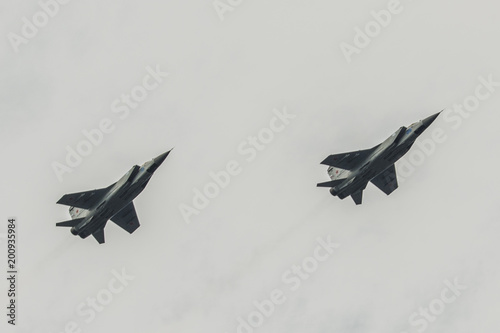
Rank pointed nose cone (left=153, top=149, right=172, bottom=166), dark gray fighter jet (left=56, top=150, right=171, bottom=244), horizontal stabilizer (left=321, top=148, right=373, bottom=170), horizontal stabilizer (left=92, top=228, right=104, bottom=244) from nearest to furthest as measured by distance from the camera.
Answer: pointed nose cone (left=153, top=149, right=172, bottom=166) < dark gray fighter jet (left=56, top=150, right=171, bottom=244) < horizontal stabilizer (left=321, top=148, right=373, bottom=170) < horizontal stabilizer (left=92, top=228, right=104, bottom=244)

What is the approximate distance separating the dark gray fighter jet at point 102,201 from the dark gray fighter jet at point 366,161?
1997cm

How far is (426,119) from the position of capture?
347 ft

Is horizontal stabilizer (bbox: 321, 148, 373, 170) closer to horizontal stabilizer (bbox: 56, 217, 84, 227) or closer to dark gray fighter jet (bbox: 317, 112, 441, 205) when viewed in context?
dark gray fighter jet (bbox: 317, 112, 441, 205)

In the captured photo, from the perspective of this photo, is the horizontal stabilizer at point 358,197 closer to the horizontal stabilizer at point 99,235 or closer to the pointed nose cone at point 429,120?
the pointed nose cone at point 429,120

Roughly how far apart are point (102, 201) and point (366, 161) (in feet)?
98.8

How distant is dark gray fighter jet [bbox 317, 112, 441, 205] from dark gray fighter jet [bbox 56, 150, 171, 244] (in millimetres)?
19971

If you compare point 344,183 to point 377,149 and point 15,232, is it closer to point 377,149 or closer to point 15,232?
point 377,149

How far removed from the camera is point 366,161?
108 meters

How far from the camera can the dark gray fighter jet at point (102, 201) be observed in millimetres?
104188

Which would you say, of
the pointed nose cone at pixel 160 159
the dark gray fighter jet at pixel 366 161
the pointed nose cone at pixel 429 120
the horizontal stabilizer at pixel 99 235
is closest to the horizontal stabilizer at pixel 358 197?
the dark gray fighter jet at pixel 366 161

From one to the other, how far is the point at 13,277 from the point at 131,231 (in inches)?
660

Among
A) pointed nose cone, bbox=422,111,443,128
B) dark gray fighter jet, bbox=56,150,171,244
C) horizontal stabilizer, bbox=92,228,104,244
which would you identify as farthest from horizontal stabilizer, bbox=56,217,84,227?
pointed nose cone, bbox=422,111,443,128

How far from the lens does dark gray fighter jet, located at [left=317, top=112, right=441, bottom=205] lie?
346 ft

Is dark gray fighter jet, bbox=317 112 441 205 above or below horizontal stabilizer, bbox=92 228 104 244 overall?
below
